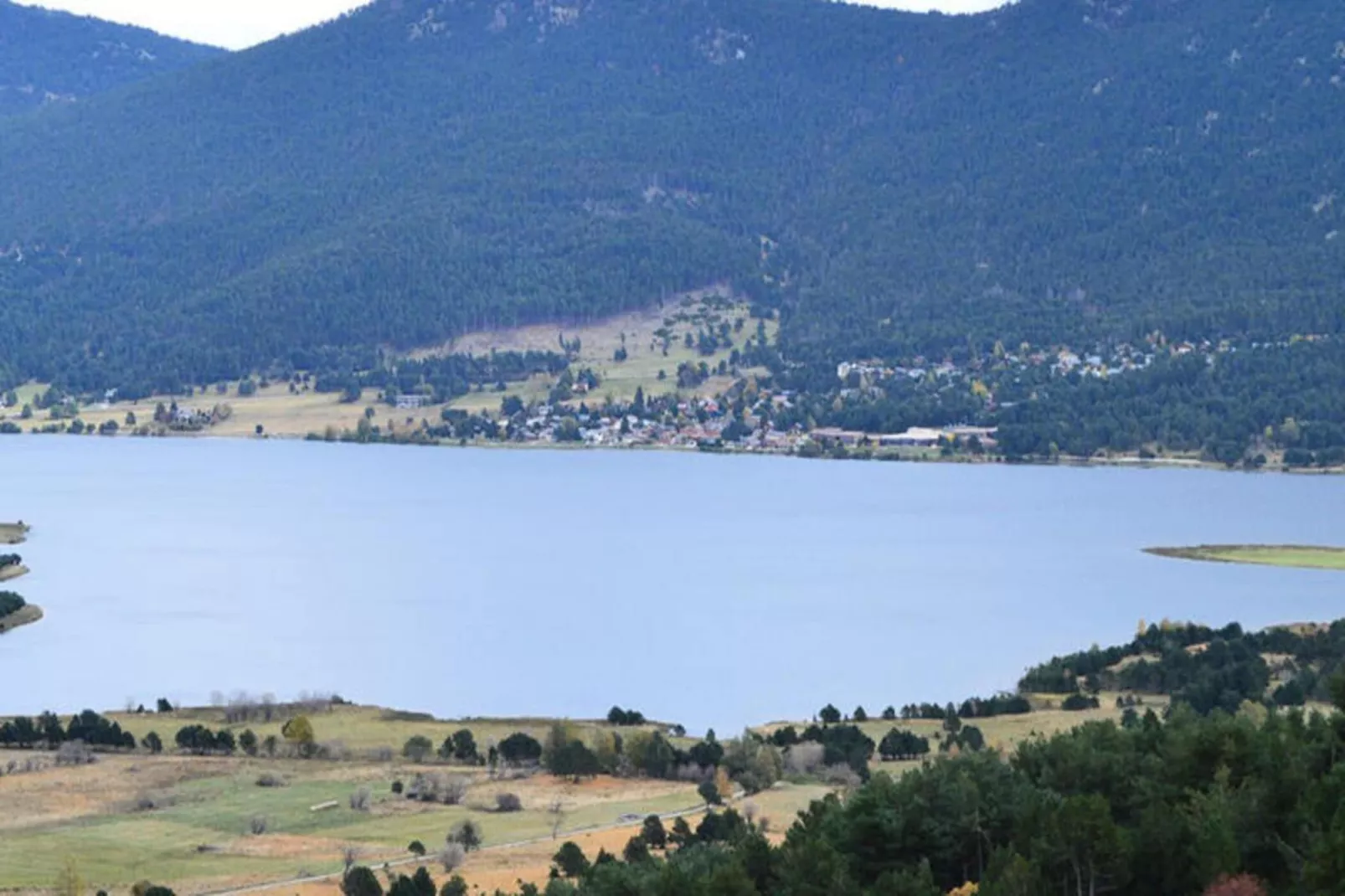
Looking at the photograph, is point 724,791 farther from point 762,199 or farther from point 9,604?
point 762,199

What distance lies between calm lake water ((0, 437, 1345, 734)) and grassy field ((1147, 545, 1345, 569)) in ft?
4.04

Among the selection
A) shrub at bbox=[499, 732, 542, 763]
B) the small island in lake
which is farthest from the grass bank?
shrub at bbox=[499, 732, 542, 763]

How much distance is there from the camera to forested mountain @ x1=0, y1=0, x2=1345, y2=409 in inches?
4621

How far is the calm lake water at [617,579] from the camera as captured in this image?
138 feet

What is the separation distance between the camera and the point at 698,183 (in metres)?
140

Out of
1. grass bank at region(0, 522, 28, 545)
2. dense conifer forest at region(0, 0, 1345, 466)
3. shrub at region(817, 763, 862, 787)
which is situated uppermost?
dense conifer forest at region(0, 0, 1345, 466)

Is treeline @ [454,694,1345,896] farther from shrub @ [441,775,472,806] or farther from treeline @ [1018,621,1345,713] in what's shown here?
treeline @ [1018,621,1345,713]

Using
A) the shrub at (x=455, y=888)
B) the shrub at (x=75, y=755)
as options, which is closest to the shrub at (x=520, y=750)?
the shrub at (x=75, y=755)

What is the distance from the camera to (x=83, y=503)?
71.5 m

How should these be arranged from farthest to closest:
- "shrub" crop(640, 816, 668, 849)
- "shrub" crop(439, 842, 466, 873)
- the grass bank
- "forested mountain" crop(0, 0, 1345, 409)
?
"forested mountain" crop(0, 0, 1345, 409)
the grass bank
"shrub" crop(640, 816, 668, 849)
"shrub" crop(439, 842, 466, 873)

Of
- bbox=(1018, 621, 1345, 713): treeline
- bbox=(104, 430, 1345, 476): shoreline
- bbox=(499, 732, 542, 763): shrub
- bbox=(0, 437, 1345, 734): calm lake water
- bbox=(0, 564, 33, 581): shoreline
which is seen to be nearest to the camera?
bbox=(499, 732, 542, 763): shrub

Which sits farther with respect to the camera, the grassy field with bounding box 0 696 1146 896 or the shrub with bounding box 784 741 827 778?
the shrub with bounding box 784 741 827 778

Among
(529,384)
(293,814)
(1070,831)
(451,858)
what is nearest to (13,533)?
(293,814)

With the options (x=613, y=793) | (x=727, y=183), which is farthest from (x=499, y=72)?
(x=613, y=793)
